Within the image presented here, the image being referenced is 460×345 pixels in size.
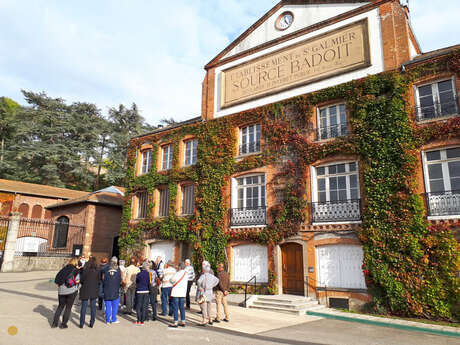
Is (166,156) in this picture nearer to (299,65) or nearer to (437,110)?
(299,65)

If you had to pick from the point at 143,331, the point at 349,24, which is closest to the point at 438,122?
the point at 349,24

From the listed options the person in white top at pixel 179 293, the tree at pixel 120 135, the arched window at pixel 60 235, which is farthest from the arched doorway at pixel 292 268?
the tree at pixel 120 135

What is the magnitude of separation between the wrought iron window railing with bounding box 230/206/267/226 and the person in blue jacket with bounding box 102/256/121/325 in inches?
314

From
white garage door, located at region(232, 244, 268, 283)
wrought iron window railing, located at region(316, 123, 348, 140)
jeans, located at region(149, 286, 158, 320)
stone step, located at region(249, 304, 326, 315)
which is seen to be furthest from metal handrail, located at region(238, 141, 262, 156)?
jeans, located at region(149, 286, 158, 320)

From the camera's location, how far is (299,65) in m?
16.4

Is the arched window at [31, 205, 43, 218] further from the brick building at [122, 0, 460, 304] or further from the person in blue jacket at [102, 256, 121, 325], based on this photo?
the person in blue jacket at [102, 256, 121, 325]

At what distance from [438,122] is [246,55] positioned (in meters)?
10.1

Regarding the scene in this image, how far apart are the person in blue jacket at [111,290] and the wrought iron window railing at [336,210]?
8324 millimetres

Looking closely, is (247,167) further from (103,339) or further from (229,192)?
(103,339)

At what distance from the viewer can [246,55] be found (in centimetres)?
1858

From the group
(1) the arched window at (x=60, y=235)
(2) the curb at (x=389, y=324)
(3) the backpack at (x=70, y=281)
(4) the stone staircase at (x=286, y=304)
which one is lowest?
(2) the curb at (x=389, y=324)

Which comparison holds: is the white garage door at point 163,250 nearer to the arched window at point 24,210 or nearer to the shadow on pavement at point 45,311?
the shadow on pavement at point 45,311

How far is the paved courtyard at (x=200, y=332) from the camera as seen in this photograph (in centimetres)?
726

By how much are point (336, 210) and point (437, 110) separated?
5137 millimetres
